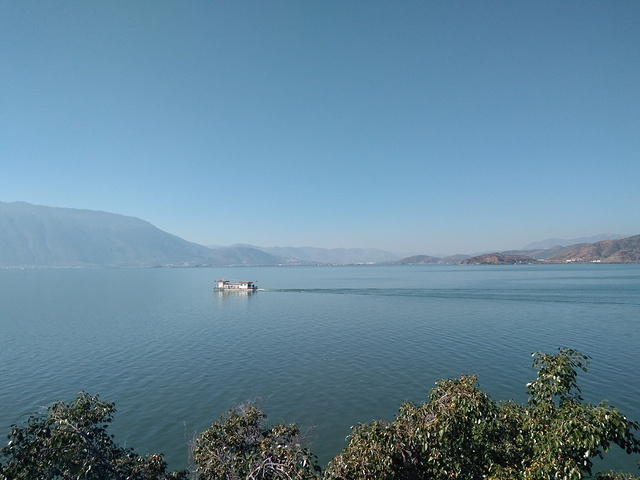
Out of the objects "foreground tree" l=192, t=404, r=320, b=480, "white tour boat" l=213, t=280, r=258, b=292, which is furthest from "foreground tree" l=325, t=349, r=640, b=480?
"white tour boat" l=213, t=280, r=258, b=292

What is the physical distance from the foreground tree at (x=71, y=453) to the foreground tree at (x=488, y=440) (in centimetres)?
794

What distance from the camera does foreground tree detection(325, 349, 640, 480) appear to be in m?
9.66

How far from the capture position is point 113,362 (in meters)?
40.7

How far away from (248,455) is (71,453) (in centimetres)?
631

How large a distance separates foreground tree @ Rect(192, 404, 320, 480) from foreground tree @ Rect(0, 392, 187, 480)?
1806 mm

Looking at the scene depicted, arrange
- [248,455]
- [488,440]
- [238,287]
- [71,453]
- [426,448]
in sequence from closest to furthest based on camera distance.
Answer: [426,448]
[71,453]
[488,440]
[248,455]
[238,287]

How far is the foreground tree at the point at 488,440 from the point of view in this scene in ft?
31.7

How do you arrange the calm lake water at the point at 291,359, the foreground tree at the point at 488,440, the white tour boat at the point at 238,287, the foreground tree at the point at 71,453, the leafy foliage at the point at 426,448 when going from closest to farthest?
the foreground tree at the point at 488,440
the leafy foliage at the point at 426,448
the foreground tree at the point at 71,453
the calm lake water at the point at 291,359
the white tour boat at the point at 238,287

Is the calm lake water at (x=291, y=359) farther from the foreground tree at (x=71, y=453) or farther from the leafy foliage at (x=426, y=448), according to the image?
the leafy foliage at (x=426, y=448)

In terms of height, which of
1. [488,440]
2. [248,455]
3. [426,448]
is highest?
[426,448]

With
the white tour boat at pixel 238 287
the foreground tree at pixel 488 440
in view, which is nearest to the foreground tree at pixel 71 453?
the foreground tree at pixel 488 440

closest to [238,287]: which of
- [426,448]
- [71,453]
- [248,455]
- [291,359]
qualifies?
[291,359]

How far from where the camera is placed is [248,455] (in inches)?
539

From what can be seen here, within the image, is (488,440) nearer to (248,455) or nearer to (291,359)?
(248,455)
